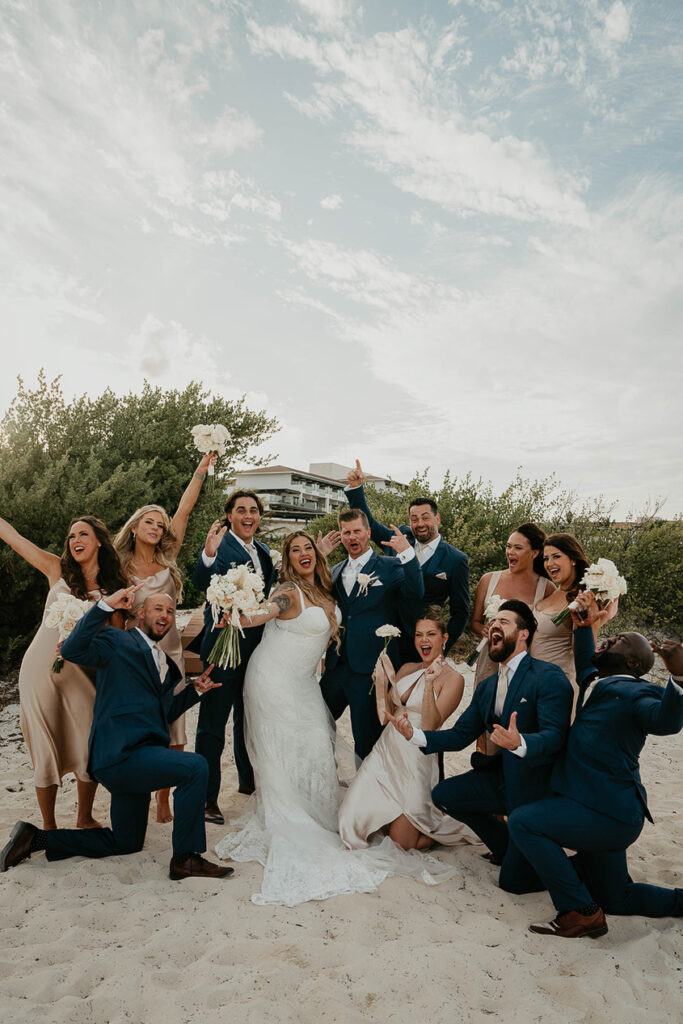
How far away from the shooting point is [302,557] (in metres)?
5.05

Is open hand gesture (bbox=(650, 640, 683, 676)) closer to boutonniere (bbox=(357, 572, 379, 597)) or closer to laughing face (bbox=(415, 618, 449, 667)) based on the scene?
laughing face (bbox=(415, 618, 449, 667))

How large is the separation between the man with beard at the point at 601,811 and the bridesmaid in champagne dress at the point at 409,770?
945 millimetres

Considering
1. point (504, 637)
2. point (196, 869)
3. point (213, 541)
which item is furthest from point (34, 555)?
point (504, 637)

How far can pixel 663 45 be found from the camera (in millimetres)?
7164

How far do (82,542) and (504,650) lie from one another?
10.4 feet

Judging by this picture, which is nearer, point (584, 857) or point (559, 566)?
point (584, 857)

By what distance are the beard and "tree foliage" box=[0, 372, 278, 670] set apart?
776 centimetres

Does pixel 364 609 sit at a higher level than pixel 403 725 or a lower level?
higher

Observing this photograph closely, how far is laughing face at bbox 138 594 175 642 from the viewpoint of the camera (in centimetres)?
436

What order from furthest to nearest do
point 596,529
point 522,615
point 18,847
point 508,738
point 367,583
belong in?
point 596,529
point 367,583
point 522,615
point 18,847
point 508,738

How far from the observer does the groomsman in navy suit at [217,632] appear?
505 centimetres

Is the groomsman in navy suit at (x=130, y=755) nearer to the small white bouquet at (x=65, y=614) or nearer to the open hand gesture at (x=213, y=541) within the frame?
the small white bouquet at (x=65, y=614)

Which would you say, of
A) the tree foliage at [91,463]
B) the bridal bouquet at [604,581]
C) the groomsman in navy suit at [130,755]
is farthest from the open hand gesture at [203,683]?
the tree foliage at [91,463]

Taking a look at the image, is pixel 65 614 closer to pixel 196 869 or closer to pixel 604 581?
pixel 196 869
